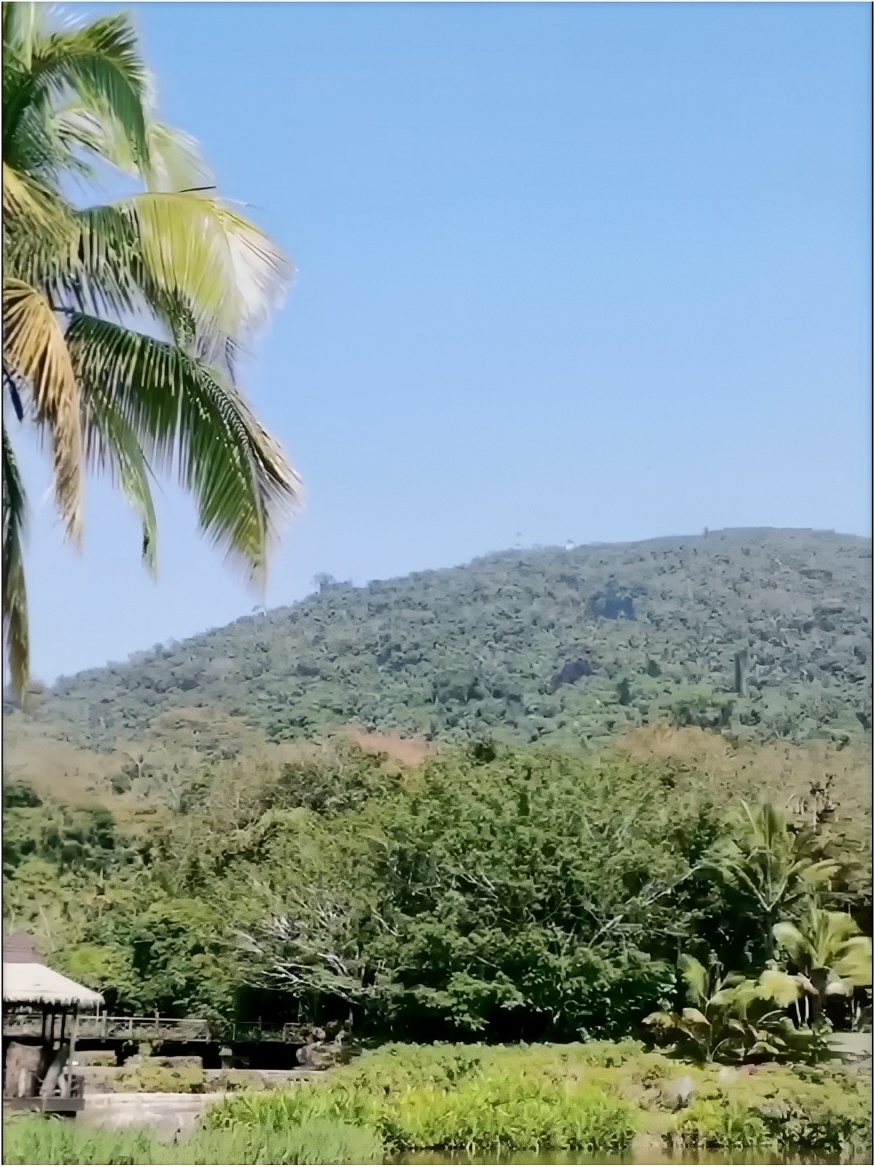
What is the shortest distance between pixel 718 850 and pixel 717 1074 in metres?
0.69

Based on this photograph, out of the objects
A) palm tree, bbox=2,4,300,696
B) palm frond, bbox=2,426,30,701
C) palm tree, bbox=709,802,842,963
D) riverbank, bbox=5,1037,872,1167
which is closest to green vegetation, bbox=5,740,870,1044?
palm tree, bbox=709,802,842,963

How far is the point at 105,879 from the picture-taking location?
14.7ft

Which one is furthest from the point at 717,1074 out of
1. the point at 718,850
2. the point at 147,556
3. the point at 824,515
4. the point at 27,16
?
the point at 27,16

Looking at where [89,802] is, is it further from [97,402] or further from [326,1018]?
[97,402]

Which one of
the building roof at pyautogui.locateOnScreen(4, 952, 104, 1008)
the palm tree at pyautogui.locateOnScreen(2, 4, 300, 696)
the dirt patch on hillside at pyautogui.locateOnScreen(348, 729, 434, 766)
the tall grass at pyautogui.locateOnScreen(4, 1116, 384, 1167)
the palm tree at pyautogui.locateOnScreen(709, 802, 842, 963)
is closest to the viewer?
the palm tree at pyautogui.locateOnScreen(2, 4, 300, 696)

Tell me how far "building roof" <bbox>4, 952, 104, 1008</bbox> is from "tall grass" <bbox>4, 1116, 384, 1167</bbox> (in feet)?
1.19

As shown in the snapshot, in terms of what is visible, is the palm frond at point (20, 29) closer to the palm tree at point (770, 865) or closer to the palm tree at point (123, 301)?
the palm tree at point (123, 301)

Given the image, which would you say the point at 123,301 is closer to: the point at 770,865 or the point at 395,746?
the point at 395,746

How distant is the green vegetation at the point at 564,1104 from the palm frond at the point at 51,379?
6.73ft

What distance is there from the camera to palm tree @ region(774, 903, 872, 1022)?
4367mm

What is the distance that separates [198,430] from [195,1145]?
2097 millimetres

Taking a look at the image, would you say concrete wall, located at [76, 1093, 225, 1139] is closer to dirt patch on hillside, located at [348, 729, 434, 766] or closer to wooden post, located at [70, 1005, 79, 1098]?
wooden post, located at [70, 1005, 79, 1098]

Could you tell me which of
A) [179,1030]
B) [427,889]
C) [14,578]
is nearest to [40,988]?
[179,1030]

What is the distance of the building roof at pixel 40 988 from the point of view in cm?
423
